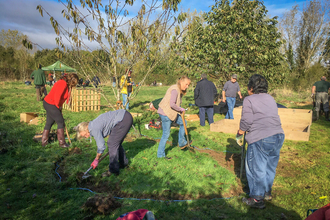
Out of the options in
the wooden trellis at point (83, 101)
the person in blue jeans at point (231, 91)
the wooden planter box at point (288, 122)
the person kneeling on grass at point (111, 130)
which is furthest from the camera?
the wooden trellis at point (83, 101)

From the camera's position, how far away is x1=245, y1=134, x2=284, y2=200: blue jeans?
10.3ft

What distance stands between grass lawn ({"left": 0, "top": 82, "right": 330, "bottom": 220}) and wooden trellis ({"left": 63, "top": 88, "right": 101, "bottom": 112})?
4016mm

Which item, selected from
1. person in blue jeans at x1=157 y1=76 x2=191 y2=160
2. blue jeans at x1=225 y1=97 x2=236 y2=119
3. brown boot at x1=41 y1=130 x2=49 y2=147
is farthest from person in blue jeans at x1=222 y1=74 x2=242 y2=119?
brown boot at x1=41 y1=130 x2=49 y2=147

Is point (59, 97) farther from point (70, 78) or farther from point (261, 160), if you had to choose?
point (261, 160)

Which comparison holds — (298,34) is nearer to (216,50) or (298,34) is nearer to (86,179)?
(216,50)

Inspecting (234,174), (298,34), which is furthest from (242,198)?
(298,34)

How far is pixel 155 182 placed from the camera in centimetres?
387

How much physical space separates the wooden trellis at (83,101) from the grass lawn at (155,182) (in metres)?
4.02

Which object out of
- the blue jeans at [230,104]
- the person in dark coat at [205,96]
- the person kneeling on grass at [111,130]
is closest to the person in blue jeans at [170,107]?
the person kneeling on grass at [111,130]

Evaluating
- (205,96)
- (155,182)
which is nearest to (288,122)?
(205,96)

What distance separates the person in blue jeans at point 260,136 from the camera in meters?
3.14

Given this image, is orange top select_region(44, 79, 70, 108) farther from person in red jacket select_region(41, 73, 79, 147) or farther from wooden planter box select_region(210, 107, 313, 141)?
wooden planter box select_region(210, 107, 313, 141)

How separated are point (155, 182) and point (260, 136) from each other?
191cm

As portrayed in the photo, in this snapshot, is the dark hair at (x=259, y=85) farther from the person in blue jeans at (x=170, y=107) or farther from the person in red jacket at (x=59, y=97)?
the person in red jacket at (x=59, y=97)
